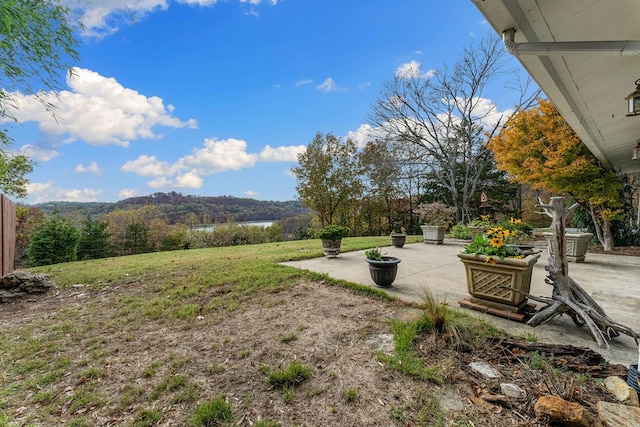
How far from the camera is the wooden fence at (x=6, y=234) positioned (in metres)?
4.50

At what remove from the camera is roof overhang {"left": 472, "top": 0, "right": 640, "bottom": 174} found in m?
1.78

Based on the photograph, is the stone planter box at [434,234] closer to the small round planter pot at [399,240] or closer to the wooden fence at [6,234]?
the small round planter pot at [399,240]

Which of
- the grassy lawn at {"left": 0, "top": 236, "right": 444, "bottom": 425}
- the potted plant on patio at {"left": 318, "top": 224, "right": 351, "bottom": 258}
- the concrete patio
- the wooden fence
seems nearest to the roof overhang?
the concrete patio

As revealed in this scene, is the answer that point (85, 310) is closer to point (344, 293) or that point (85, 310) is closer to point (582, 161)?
point (344, 293)

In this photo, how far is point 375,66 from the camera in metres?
9.05

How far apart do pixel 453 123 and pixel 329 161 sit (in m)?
7.81

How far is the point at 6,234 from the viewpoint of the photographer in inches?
186

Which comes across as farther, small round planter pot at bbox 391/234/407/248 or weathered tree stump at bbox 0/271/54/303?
small round planter pot at bbox 391/234/407/248

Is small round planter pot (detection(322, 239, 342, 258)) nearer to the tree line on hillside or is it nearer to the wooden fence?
the wooden fence

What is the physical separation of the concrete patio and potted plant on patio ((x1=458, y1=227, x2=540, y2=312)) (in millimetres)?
216

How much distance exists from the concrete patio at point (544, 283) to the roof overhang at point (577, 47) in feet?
7.46

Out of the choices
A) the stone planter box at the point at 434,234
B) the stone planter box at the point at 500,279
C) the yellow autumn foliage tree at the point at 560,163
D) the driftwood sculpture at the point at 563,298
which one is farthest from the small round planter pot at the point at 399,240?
the driftwood sculpture at the point at 563,298

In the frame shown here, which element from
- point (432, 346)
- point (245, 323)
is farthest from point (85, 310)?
point (432, 346)

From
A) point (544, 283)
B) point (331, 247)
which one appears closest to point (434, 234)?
point (331, 247)
